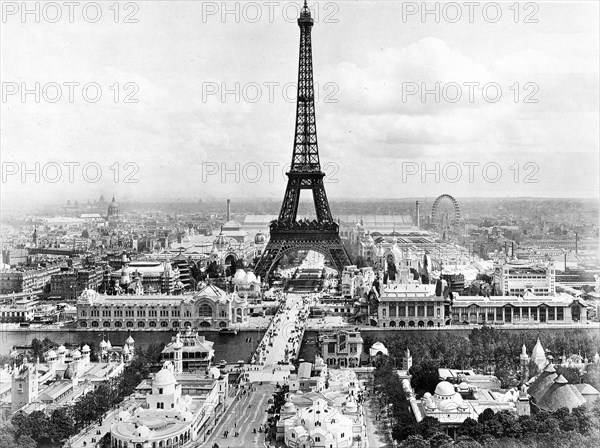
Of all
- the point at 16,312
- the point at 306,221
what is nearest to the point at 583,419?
the point at 306,221

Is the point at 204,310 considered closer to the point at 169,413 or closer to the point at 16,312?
the point at 16,312

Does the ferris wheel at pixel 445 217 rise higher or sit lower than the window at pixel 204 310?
higher

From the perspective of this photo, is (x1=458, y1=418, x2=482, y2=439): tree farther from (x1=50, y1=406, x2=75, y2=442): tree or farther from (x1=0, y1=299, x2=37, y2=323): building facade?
(x1=0, y1=299, x2=37, y2=323): building facade

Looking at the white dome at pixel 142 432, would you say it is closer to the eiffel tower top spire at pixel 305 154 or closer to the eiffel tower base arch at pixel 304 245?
the eiffel tower base arch at pixel 304 245

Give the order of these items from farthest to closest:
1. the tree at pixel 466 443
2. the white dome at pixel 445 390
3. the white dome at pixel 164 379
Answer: the white dome at pixel 164 379 < the white dome at pixel 445 390 < the tree at pixel 466 443

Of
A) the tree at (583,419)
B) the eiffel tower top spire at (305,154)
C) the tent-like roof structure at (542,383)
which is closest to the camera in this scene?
the tree at (583,419)

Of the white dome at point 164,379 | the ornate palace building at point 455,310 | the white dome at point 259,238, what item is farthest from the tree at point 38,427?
the white dome at point 259,238

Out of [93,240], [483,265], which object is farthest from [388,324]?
[93,240]
